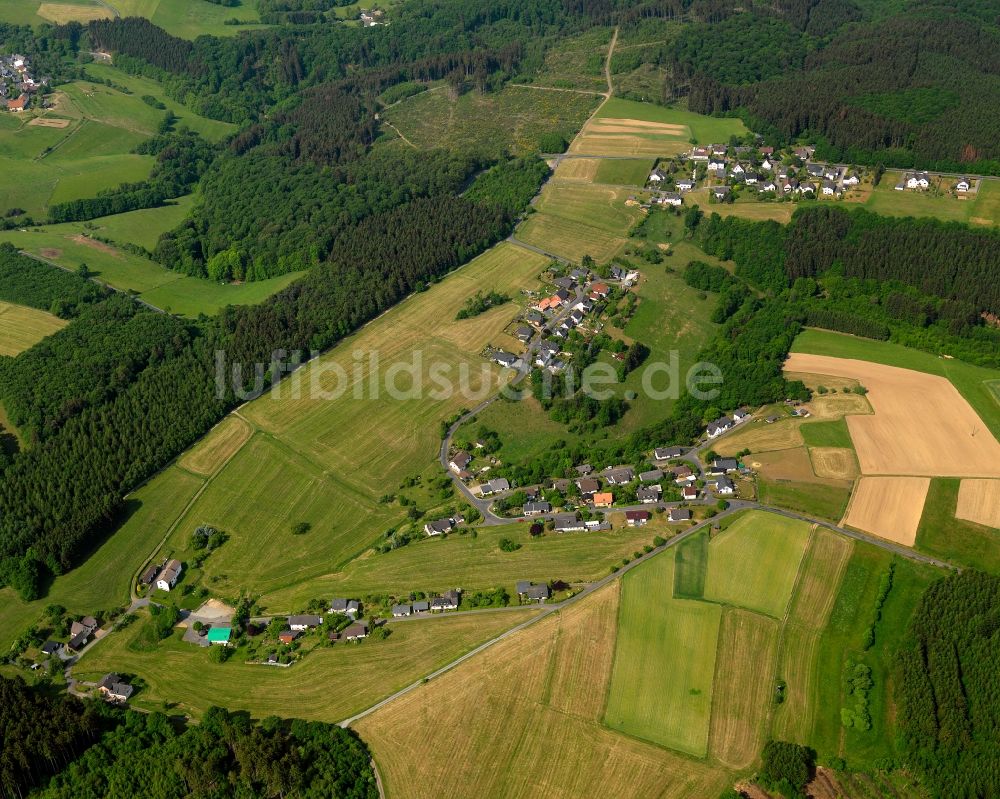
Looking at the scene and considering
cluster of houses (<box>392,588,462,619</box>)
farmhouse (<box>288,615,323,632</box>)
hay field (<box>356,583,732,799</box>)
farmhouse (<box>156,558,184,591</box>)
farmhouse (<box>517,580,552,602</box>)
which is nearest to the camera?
hay field (<box>356,583,732,799</box>)

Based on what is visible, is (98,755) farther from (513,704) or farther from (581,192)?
Answer: (581,192)

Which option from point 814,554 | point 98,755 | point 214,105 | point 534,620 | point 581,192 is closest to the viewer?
point 98,755

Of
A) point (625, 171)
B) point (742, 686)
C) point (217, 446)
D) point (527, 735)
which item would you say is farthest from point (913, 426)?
point (217, 446)

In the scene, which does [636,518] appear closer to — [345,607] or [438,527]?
[438,527]

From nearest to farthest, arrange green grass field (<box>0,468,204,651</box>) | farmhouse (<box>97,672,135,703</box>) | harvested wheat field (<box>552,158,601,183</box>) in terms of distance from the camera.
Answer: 1. farmhouse (<box>97,672,135,703</box>)
2. green grass field (<box>0,468,204,651</box>)
3. harvested wheat field (<box>552,158,601,183</box>)

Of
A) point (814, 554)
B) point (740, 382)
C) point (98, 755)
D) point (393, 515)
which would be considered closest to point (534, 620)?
point (393, 515)

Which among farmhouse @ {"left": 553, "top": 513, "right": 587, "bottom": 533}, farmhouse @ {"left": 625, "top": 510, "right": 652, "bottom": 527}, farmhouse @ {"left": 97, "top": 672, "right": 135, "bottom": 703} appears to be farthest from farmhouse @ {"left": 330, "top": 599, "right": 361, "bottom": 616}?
farmhouse @ {"left": 625, "top": 510, "right": 652, "bottom": 527}

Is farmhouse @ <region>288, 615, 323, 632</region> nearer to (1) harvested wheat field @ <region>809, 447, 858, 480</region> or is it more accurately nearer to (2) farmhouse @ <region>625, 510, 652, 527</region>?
(2) farmhouse @ <region>625, 510, 652, 527</region>
